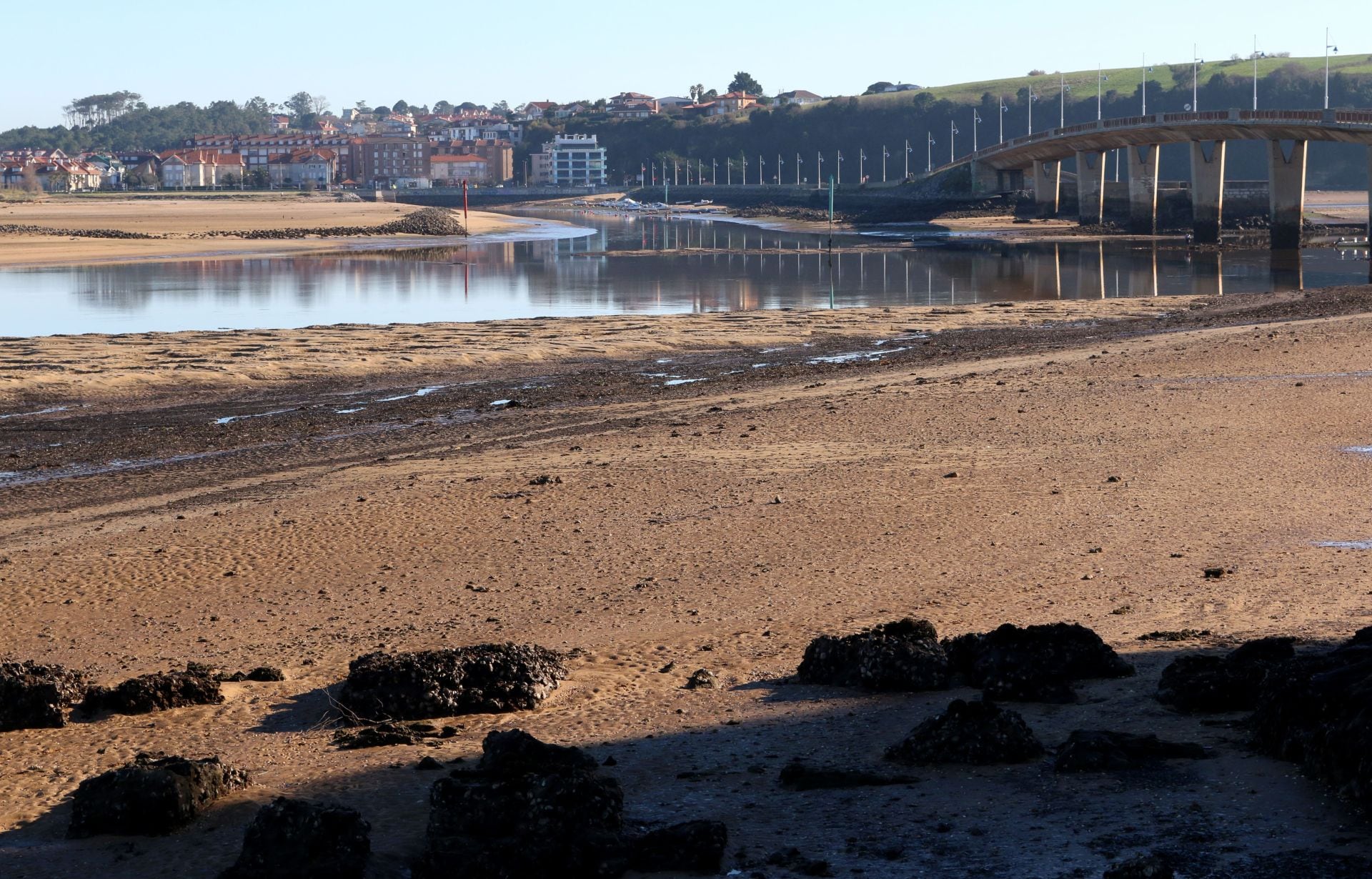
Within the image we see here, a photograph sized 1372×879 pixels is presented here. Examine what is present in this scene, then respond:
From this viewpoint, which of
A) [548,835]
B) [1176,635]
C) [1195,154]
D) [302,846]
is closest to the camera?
[302,846]

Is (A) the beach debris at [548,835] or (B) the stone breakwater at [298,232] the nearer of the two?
(A) the beach debris at [548,835]

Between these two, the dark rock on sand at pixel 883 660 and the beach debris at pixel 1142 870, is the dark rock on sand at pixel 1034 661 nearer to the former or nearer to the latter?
the dark rock on sand at pixel 883 660

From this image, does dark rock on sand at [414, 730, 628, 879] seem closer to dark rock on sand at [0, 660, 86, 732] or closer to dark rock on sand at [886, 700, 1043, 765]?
dark rock on sand at [886, 700, 1043, 765]

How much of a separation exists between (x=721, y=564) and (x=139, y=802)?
17.7ft

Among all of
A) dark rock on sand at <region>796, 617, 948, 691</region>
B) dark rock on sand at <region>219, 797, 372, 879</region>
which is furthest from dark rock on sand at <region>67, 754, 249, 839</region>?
dark rock on sand at <region>796, 617, 948, 691</region>

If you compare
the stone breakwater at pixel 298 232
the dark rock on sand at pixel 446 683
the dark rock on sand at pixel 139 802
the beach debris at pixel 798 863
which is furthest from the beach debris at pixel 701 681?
the stone breakwater at pixel 298 232

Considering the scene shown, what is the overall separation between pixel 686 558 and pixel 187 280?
38.9 m

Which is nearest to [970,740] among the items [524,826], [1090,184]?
[524,826]

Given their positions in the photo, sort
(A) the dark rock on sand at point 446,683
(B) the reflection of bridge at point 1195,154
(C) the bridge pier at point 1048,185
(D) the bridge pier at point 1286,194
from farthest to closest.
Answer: (C) the bridge pier at point 1048,185 < (B) the reflection of bridge at point 1195,154 < (D) the bridge pier at point 1286,194 < (A) the dark rock on sand at point 446,683

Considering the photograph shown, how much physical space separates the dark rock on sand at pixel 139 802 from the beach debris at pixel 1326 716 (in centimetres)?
424

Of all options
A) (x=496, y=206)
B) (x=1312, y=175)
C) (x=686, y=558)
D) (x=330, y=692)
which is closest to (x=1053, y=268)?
(x=686, y=558)

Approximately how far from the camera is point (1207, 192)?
73.9m

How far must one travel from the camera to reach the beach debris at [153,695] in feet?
24.2

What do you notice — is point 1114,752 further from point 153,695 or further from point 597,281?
point 597,281
